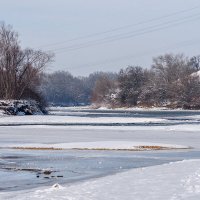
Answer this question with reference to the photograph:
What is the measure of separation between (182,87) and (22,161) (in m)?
108

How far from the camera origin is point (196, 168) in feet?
60.6

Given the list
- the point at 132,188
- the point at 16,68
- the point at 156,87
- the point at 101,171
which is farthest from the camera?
the point at 156,87

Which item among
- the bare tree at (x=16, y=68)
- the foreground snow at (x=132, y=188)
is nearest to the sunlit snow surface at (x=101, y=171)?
the foreground snow at (x=132, y=188)

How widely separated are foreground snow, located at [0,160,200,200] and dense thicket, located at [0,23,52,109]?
223ft

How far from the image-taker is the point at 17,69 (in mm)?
87812

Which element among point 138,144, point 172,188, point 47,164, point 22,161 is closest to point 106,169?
point 47,164

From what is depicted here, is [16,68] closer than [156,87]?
Yes

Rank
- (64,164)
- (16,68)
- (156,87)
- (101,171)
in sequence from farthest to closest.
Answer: (156,87), (16,68), (64,164), (101,171)

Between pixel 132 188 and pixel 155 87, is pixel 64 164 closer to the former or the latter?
pixel 132 188

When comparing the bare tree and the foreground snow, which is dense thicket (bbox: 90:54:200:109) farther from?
the foreground snow

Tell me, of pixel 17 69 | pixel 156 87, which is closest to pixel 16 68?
pixel 17 69

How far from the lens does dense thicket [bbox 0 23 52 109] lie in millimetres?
85000

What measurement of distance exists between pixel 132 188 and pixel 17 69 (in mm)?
73923

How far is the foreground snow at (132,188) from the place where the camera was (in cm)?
1408
